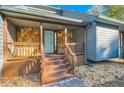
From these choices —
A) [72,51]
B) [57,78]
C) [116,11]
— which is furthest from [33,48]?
[116,11]

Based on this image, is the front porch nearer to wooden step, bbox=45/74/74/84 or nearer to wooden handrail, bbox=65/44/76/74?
wooden handrail, bbox=65/44/76/74

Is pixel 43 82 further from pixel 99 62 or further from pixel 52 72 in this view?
pixel 99 62

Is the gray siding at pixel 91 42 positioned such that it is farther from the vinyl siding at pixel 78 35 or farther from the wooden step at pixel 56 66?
the wooden step at pixel 56 66

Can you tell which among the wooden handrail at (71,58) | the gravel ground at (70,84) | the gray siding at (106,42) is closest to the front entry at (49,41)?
the wooden handrail at (71,58)

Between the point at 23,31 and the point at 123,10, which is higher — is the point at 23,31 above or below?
below

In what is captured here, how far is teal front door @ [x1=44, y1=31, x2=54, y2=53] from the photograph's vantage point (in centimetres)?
967

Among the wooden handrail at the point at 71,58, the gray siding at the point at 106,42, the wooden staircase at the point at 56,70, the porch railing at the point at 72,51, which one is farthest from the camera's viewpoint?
the gray siding at the point at 106,42

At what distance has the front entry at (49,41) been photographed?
31.7ft

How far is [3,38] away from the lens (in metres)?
5.56

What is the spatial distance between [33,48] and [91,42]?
13.9ft

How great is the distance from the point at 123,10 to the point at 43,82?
2019 centimetres

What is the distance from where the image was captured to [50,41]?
9.89 metres

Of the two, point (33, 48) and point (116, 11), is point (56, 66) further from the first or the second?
point (116, 11)
